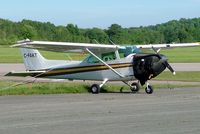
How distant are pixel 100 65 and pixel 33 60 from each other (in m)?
3.21

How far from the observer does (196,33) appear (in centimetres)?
15000

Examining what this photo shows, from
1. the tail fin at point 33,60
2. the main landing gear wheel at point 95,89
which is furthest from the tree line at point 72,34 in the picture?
the main landing gear wheel at point 95,89

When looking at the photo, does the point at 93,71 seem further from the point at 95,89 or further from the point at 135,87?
the point at 135,87

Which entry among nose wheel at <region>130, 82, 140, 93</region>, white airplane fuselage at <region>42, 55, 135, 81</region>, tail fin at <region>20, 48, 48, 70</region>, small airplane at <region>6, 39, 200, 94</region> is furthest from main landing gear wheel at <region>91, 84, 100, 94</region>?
tail fin at <region>20, 48, 48, 70</region>

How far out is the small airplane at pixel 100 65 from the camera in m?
21.0

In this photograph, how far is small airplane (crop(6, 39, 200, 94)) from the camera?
21.0m

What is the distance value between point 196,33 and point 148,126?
14224cm

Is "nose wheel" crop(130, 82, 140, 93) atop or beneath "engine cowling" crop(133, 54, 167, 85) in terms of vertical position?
beneath

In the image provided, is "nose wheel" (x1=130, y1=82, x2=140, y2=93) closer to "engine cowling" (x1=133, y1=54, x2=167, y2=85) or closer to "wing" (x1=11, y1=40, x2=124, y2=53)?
"engine cowling" (x1=133, y1=54, x2=167, y2=85)

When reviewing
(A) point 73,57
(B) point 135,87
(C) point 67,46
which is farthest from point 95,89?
(A) point 73,57

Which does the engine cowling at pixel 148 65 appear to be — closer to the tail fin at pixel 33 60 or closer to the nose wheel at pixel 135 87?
the nose wheel at pixel 135 87

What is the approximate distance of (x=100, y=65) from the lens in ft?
72.3

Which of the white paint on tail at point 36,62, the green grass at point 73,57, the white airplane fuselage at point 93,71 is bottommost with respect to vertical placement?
the green grass at point 73,57

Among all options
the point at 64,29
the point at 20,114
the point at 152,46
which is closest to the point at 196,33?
the point at 64,29
